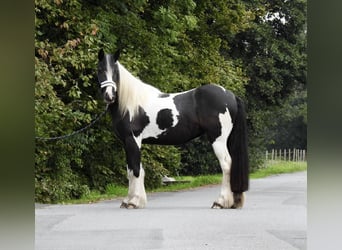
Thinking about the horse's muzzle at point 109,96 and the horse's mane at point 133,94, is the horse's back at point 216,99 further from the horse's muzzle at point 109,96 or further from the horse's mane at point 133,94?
the horse's muzzle at point 109,96

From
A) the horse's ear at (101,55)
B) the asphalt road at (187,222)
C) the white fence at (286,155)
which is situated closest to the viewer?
the asphalt road at (187,222)

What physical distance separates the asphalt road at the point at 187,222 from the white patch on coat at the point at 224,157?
79 mm

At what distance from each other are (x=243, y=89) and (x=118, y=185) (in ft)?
4.22

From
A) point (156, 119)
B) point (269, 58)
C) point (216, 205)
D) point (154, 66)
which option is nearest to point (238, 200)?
point (216, 205)

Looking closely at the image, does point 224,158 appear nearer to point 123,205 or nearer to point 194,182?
point 194,182

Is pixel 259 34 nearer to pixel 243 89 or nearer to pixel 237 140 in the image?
pixel 243 89

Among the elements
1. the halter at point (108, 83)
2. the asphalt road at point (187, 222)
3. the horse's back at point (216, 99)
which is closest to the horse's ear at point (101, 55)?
→ the halter at point (108, 83)

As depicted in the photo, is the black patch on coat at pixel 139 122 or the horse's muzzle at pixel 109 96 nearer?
the horse's muzzle at pixel 109 96

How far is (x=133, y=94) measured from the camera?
4758mm

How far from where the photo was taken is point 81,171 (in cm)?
484

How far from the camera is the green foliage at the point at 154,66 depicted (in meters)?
4.65
